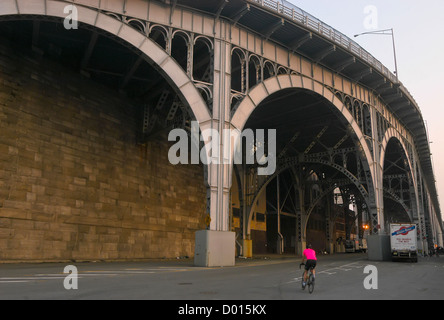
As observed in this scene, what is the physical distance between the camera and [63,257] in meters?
23.5

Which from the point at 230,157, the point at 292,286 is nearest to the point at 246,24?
the point at 230,157

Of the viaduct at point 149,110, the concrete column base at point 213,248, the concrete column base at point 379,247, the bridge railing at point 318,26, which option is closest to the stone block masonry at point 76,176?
the viaduct at point 149,110

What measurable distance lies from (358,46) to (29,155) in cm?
2628

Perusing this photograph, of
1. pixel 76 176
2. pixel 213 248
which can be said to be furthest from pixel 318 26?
pixel 76 176

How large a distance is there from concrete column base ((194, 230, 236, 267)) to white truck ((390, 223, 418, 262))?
59.9 feet

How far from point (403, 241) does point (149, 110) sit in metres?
23.6

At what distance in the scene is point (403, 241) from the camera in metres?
33.1

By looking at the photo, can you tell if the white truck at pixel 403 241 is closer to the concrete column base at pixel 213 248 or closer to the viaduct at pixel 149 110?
the viaduct at pixel 149 110

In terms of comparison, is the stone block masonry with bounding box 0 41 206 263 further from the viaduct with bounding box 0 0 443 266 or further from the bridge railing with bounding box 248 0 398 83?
the bridge railing with bounding box 248 0 398 83

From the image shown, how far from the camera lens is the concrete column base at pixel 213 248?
20.5m

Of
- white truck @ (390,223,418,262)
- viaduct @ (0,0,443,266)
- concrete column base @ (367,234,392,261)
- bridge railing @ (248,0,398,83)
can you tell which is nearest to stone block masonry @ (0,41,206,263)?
viaduct @ (0,0,443,266)

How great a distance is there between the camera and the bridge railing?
84.8 ft

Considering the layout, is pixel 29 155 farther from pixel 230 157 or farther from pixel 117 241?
pixel 230 157

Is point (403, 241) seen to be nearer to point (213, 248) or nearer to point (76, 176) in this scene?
point (213, 248)
